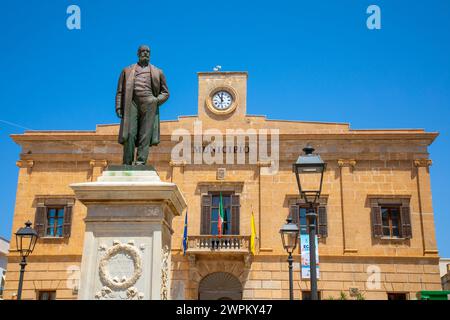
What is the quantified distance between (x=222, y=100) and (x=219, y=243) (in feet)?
24.8

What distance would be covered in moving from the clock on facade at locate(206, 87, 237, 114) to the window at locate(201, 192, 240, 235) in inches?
174

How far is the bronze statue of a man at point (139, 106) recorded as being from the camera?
661cm

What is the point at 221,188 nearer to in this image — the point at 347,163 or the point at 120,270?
the point at 347,163

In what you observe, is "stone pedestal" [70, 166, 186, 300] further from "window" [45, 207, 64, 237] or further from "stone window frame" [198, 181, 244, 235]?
→ "window" [45, 207, 64, 237]

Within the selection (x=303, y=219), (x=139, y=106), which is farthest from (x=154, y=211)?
(x=303, y=219)

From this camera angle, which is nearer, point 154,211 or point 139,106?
point 154,211

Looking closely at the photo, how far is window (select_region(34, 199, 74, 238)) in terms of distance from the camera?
25844mm

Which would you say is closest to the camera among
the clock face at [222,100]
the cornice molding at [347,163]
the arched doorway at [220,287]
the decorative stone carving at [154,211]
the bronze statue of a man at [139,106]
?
the decorative stone carving at [154,211]

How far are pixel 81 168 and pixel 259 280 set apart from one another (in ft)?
33.9

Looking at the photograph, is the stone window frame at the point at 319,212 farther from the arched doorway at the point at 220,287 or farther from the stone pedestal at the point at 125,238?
the stone pedestal at the point at 125,238

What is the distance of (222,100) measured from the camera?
90.6 feet

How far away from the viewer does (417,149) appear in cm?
2605

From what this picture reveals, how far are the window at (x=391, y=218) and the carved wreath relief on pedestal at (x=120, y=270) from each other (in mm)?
20735

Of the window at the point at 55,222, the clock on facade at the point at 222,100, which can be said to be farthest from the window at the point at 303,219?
the window at the point at 55,222
